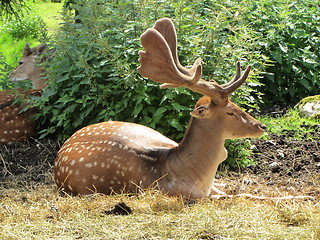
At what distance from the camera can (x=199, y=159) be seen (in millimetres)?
5066

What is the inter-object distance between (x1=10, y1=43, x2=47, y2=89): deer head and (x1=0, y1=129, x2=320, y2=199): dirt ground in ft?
5.02

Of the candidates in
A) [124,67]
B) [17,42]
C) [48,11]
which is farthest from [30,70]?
[48,11]

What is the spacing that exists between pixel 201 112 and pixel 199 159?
17.6 inches

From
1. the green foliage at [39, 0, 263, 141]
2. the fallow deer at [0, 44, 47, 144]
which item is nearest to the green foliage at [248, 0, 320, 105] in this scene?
the green foliage at [39, 0, 263, 141]

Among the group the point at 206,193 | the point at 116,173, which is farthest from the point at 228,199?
the point at 116,173

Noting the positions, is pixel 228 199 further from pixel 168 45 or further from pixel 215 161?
pixel 168 45

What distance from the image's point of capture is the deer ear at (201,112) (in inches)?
191

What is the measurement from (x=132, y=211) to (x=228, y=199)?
94 cm

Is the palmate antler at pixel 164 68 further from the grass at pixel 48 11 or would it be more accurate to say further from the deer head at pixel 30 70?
the grass at pixel 48 11

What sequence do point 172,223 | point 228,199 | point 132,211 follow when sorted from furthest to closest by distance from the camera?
point 228,199 → point 132,211 → point 172,223

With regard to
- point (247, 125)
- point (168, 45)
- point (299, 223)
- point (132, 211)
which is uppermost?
point (168, 45)

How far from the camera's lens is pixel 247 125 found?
5.04 m

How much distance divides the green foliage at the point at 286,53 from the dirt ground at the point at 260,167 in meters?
1.65

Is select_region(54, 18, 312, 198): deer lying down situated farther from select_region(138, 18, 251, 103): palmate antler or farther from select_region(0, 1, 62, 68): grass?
select_region(0, 1, 62, 68): grass
